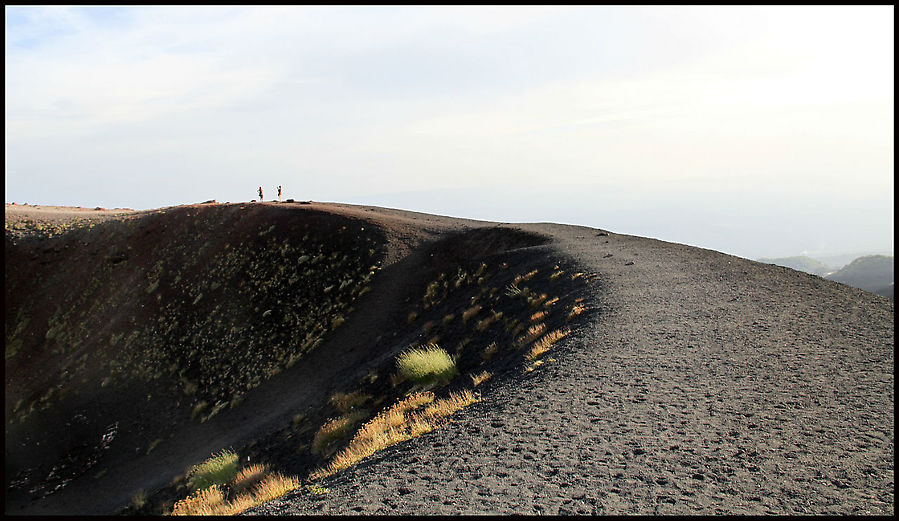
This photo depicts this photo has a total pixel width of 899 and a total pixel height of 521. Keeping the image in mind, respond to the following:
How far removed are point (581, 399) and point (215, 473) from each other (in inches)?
483

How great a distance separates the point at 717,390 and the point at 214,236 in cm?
3428

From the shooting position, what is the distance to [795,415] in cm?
854

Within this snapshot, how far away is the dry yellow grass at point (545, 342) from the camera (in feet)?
41.1

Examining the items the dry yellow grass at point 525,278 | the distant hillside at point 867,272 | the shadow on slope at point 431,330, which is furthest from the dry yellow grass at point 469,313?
the distant hillside at point 867,272

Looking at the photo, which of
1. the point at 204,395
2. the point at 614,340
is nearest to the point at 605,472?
the point at 614,340

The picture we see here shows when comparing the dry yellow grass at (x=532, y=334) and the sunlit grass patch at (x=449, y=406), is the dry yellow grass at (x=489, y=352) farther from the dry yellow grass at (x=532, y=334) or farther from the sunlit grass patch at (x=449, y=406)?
the sunlit grass patch at (x=449, y=406)

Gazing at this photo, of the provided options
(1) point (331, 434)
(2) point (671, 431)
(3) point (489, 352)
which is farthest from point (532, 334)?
(2) point (671, 431)

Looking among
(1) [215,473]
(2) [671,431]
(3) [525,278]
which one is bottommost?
(1) [215,473]

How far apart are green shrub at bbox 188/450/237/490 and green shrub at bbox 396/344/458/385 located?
606 cm

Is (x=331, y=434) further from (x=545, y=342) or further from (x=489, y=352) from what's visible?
(x=545, y=342)

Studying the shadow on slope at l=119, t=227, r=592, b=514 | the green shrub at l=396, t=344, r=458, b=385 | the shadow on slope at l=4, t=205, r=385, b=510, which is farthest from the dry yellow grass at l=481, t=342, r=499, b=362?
the shadow on slope at l=4, t=205, r=385, b=510

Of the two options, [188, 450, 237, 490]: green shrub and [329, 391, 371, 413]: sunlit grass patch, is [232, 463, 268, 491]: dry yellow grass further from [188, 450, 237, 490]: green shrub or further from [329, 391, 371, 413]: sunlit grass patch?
[329, 391, 371, 413]: sunlit grass patch

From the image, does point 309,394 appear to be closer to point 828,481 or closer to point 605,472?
point 605,472

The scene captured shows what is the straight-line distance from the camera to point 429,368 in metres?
15.1
